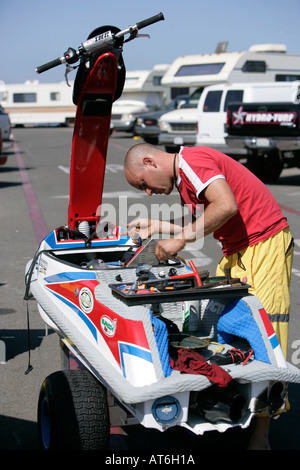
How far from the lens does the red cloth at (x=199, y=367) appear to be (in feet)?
9.76

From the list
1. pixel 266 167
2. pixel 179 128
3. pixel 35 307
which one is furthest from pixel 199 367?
pixel 179 128

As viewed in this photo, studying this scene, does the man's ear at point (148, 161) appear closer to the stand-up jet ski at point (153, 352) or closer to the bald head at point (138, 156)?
the bald head at point (138, 156)

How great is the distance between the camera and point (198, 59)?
2395 centimetres

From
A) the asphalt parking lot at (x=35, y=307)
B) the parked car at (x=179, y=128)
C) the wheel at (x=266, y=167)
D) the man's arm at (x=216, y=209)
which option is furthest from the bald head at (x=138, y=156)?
the parked car at (x=179, y=128)

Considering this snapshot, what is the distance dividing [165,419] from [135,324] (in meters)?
0.46

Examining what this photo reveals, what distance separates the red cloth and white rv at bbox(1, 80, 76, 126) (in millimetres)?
35944

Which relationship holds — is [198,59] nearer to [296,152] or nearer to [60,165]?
[60,165]

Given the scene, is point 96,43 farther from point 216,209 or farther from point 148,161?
point 216,209

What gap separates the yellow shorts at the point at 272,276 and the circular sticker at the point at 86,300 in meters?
0.86

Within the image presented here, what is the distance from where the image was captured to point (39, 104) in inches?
1519

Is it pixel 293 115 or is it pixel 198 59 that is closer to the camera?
pixel 293 115

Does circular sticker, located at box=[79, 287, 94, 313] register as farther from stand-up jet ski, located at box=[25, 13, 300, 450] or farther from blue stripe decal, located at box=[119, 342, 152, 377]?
blue stripe decal, located at box=[119, 342, 152, 377]

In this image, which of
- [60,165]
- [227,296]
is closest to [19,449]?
[227,296]

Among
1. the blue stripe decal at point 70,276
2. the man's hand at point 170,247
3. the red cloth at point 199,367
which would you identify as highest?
the man's hand at point 170,247
